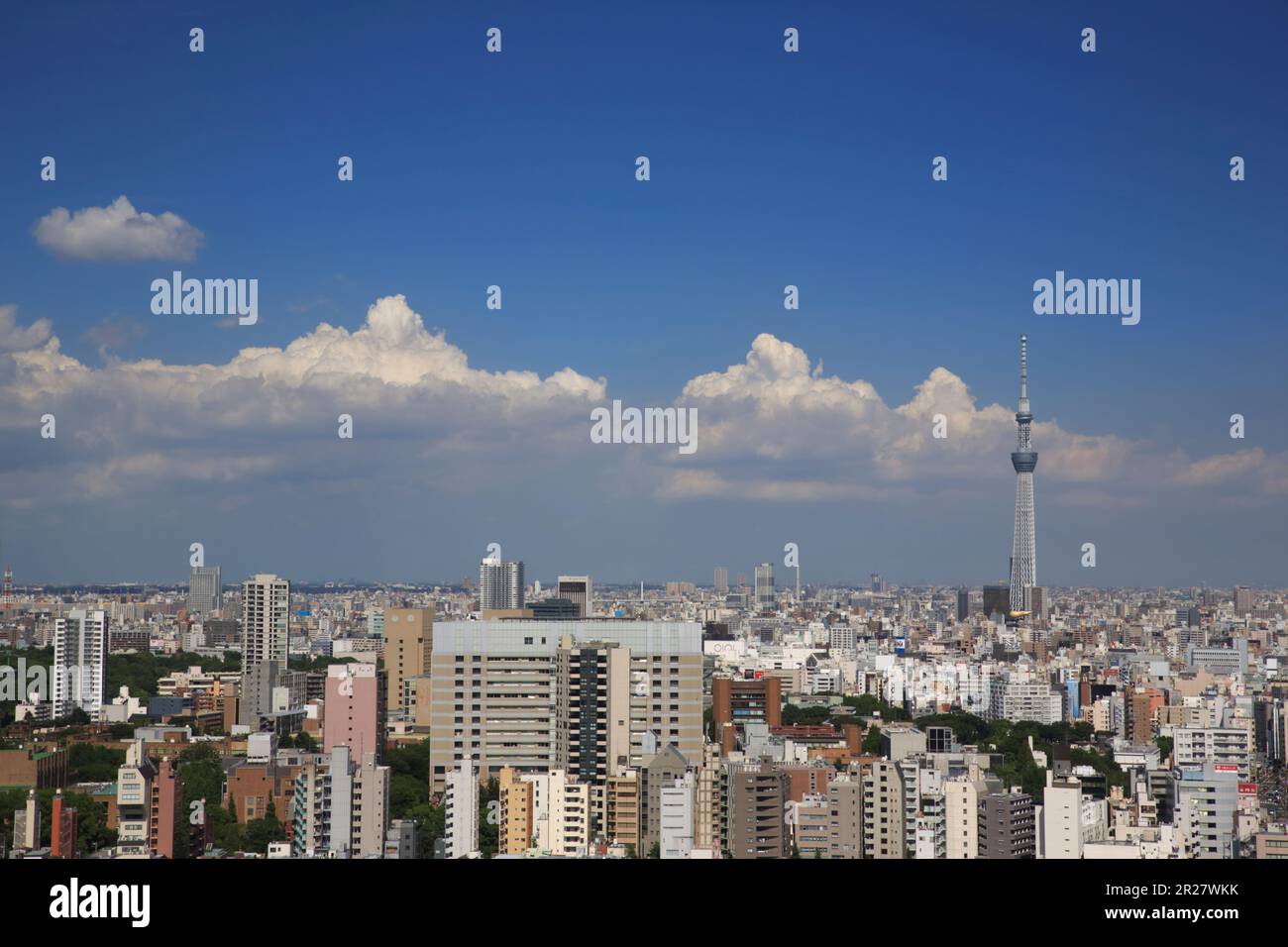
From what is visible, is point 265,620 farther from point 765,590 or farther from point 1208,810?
point 1208,810

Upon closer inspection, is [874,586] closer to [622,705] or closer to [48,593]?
[622,705]

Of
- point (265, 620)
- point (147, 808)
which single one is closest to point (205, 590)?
point (265, 620)

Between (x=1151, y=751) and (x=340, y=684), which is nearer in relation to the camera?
(x=1151, y=751)

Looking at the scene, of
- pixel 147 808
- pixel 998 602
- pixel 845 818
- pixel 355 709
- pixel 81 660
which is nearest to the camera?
pixel 845 818

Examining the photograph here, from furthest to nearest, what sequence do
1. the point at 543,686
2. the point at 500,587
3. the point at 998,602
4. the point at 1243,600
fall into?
the point at 998,602, the point at 500,587, the point at 1243,600, the point at 543,686

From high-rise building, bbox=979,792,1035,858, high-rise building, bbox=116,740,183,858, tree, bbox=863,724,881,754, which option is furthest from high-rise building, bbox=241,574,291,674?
high-rise building, bbox=979,792,1035,858
